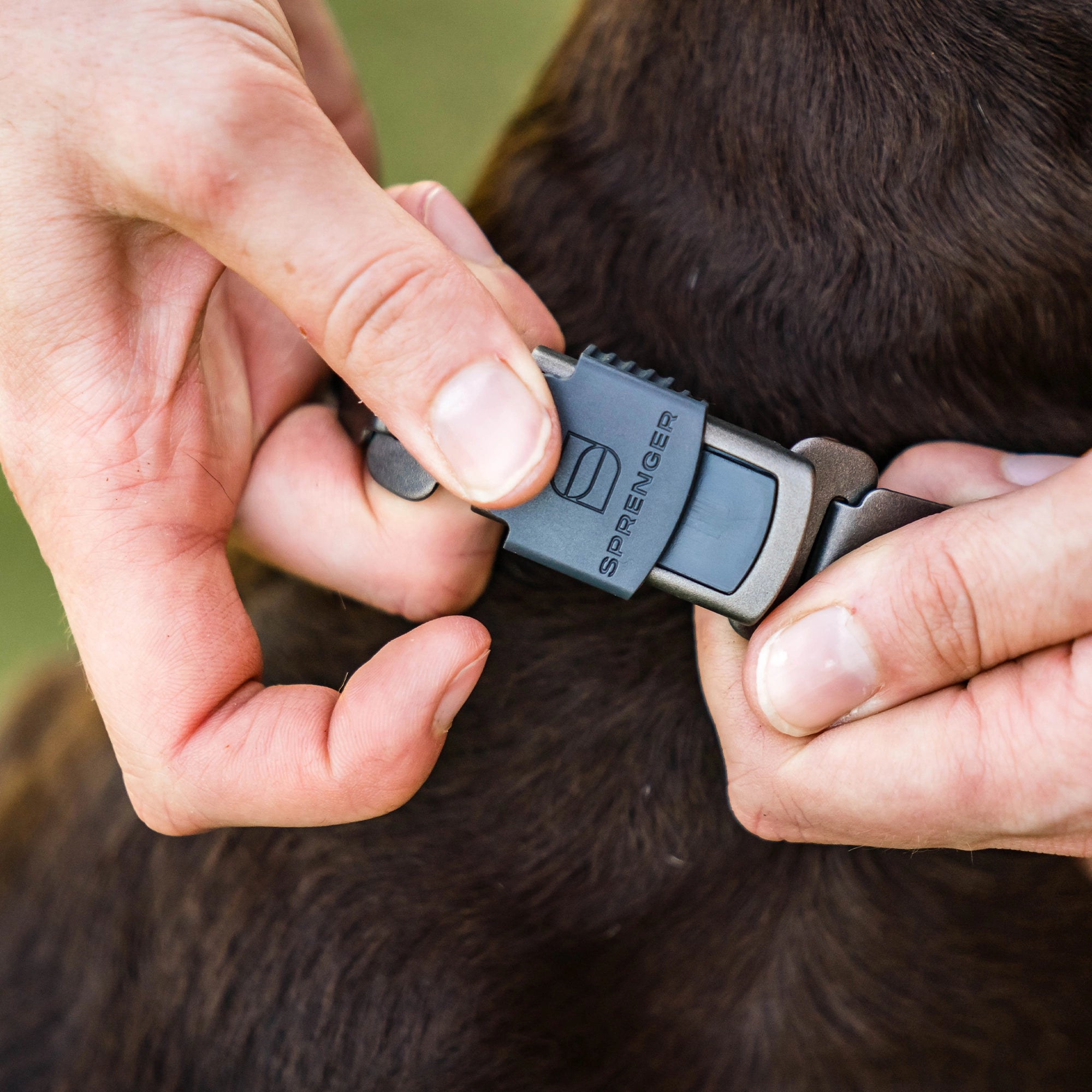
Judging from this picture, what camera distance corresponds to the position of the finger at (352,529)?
77 centimetres

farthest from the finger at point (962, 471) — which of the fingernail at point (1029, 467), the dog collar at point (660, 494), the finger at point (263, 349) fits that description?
the finger at point (263, 349)

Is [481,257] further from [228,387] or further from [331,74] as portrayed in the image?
[331,74]

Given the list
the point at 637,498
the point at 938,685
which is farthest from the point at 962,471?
the point at 637,498

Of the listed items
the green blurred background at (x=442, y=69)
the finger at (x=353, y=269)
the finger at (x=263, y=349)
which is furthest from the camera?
the green blurred background at (x=442, y=69)

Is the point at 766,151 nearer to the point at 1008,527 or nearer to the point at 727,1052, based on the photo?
the point at 1008,527

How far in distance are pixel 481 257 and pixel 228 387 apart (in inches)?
9.8

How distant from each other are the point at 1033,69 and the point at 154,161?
23.5 inches

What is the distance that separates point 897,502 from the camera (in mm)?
678

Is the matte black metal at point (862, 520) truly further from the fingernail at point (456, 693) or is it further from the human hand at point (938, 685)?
the fingernail at point (456, 693)

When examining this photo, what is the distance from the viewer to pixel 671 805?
0.77 m

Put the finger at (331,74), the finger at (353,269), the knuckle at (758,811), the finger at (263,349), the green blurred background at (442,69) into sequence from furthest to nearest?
the green blurred background at (442,69) < the finger at (331,74) < the finger at (263,349) < the knuckle at (758,811) < the finger at (353,269)

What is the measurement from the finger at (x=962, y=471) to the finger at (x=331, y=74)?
2.62ft

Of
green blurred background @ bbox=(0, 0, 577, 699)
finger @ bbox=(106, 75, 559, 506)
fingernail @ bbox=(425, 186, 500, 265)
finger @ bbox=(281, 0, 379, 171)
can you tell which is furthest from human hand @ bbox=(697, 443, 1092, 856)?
green blurred background @ bbox=(0, 0, 577, 699)

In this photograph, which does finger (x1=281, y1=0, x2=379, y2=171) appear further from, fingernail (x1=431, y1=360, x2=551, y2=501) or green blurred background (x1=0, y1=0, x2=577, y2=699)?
green blurred background (x1=0, y1=0, x2=577, y2=699)
